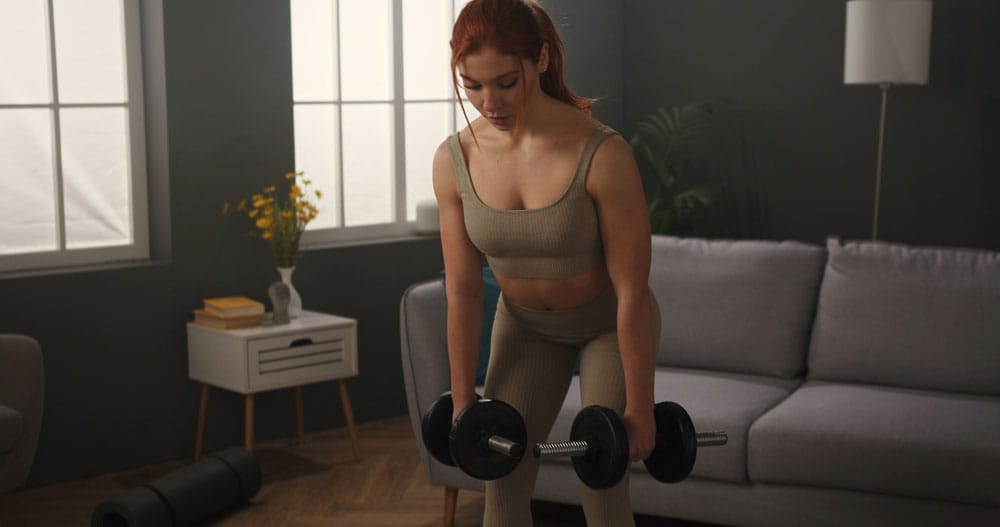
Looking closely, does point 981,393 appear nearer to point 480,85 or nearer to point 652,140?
A: point 480,85

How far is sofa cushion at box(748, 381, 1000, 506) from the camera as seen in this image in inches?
131

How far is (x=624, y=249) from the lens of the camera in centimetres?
221

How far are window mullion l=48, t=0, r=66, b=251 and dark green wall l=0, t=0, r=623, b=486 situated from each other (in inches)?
8.7

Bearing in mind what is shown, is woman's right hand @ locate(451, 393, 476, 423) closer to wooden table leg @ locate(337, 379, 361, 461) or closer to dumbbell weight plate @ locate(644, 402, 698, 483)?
dumbbell weight plate @ locate(644, 402, 698, 483)

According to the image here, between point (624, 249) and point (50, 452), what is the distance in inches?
117

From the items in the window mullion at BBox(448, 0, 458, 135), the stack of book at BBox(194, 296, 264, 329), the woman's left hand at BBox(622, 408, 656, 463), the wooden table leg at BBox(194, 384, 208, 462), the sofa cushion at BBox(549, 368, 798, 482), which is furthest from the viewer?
the window mullion at BBox(448, 0, 458, 135)

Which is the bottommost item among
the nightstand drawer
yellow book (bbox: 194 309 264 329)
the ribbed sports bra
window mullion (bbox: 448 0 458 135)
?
the nightstand drawer

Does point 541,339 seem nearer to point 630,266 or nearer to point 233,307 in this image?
point 630,266

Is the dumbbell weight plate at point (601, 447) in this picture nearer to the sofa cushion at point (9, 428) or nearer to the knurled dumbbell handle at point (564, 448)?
the knurled dumbbell handle at point (564, 448)

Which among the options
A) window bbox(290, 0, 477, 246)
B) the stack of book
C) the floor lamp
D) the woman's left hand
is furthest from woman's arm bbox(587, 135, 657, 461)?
the floor lamp

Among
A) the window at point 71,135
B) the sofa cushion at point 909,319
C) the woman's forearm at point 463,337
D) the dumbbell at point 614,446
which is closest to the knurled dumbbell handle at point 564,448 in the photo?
the dumbbell at point 614,446

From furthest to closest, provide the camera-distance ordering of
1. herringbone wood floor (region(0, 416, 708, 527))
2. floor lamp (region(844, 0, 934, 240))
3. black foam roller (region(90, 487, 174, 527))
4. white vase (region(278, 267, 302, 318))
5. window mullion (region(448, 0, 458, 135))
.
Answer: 1. window mullion (region(448, 0, 458, 135))
2. floor lamp (region(844, 0, 934, 240))
3. white vase (region(278, 267, 302, 318))
4. herringbone wood floor (region(0, 416, 708, 527))
5. black foam roller (region(90, 487, 174, 527))

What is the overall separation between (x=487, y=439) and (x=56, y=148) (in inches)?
114

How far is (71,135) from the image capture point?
4562 millimetres
